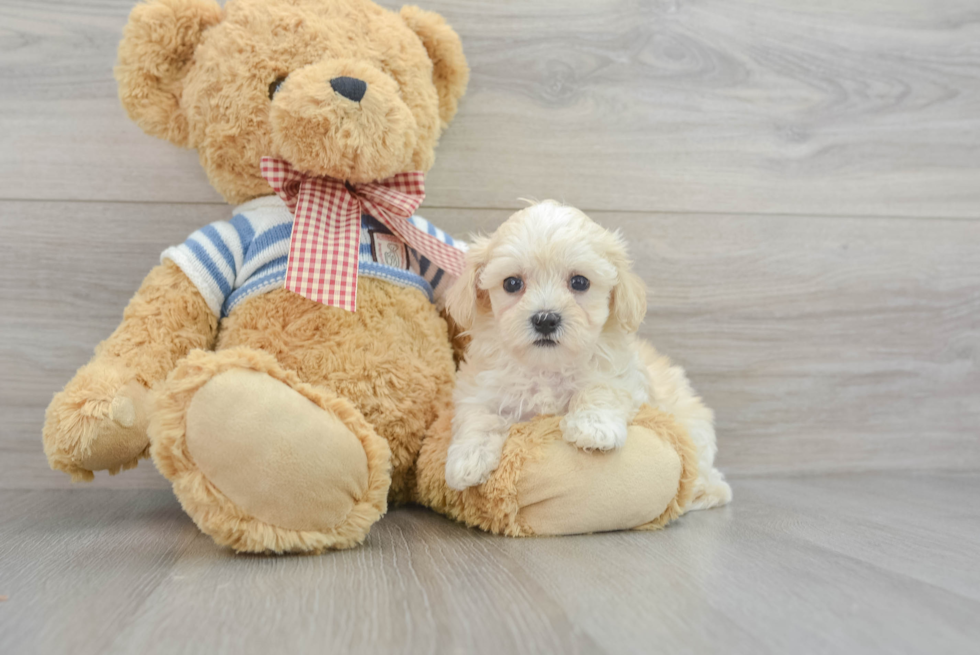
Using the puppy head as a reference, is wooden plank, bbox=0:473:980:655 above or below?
below

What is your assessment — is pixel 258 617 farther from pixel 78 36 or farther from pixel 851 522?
pixel 78 36

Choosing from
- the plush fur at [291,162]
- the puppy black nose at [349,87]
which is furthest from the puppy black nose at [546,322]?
the puppy black nose at [349,87]

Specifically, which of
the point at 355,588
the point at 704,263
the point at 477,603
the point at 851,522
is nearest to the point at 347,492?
the point at 355,588

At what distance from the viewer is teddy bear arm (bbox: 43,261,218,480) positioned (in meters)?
0.99

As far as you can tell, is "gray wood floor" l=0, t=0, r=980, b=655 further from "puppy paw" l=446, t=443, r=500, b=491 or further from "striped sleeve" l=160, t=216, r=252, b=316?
"striped sleeve" l=160, t=216, r=252, b=316

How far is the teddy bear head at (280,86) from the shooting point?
1.06m

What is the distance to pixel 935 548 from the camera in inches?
39.8

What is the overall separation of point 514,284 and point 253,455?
447 mm

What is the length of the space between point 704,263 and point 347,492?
101cm

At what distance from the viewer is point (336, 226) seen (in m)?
1.15

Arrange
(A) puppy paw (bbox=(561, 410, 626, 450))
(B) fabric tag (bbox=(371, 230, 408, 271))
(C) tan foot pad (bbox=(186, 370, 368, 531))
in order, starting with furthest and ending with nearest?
(B) fabric tag (bbox=(371, 230, 408, 271)) < (A) puppy paw (bbox=(561, 410, 626, 450)) < (C) tan foot pad (bbox=(186, 370, 368, 531))

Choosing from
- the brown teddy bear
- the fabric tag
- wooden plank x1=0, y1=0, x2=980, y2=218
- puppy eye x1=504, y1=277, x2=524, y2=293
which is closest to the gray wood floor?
wooden plank x1=0, y1=0, x2=980, y2=218

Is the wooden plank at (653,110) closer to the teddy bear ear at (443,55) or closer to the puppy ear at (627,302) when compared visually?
the teddy bear ear at (443,55)

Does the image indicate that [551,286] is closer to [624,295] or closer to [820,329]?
[624,295]
